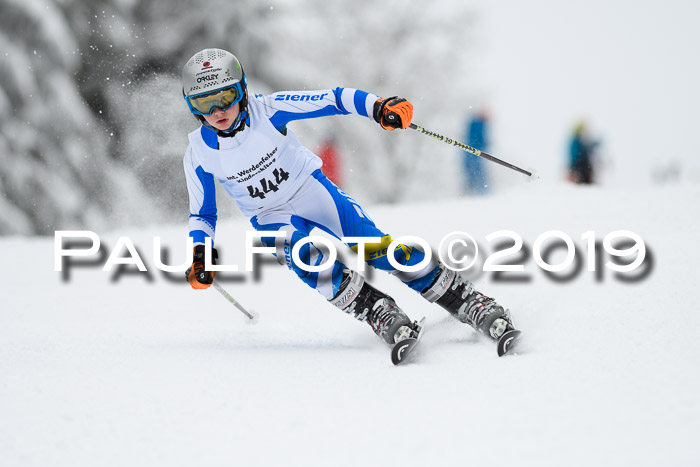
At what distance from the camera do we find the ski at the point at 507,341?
305 cm

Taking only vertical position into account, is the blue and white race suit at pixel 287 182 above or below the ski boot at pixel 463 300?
above

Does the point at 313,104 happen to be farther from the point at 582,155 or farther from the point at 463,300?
the point at 582,155

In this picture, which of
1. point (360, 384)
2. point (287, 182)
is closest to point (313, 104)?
point (287, 182)

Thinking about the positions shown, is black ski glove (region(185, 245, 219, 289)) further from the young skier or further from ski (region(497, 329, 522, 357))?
ski (region(497, 329, 522, 357))

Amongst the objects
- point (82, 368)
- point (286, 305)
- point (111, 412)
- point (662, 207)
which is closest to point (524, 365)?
point (111, 412)

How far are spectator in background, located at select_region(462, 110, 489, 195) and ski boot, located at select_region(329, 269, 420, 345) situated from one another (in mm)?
6714

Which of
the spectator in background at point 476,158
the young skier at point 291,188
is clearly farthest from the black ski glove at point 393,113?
the spectator in background at point 476,158

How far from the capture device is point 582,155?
35.4 ft

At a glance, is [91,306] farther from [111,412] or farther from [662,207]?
[662,207]

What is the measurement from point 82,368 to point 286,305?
7.55ft

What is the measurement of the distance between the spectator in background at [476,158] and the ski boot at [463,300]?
645 centimetres

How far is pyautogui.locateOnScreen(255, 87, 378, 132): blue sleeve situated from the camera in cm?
346

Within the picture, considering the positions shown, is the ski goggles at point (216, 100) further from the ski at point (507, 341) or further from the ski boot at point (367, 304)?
the ski at point (507, 341)

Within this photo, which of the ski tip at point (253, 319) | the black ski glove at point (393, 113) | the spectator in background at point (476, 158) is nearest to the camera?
the black ski glove at point (393, 113)
